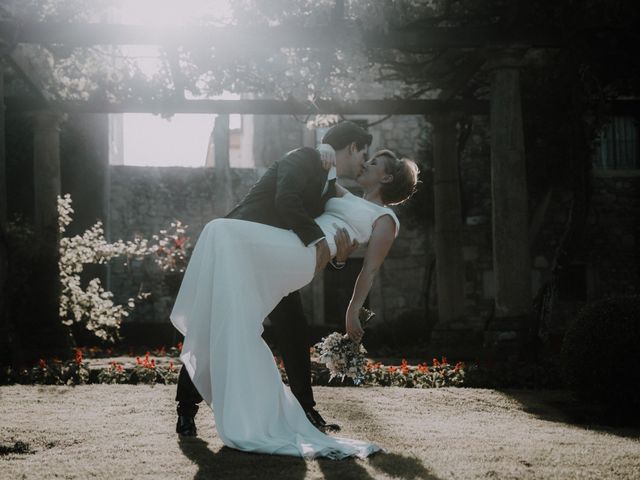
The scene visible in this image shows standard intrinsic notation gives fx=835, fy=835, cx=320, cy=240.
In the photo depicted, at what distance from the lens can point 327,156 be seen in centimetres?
483

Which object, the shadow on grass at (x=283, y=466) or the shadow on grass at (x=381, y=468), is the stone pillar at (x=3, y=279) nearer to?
the shadow on grass at (x=283, y=466)

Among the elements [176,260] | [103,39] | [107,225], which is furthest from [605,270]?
[103,39]

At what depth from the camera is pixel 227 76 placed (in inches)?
409

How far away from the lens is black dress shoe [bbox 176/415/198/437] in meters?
4.75

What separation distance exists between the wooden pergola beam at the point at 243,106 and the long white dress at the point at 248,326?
6162mm

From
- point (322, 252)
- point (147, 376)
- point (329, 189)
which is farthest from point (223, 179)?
point (322, 252)

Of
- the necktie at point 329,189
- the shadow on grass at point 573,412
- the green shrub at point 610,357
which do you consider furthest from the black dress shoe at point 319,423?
the green shrub at point 610,357

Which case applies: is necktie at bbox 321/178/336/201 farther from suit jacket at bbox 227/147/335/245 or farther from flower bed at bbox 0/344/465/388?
flower bed at bbox 0/344/465/388

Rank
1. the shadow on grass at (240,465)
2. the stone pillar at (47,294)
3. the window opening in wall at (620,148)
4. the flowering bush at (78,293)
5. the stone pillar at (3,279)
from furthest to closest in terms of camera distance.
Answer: the window opening in wall at (620,148) < the flowering bush at (78,293) < the stone pillar at (47,294) < the stone pillar at (3,279) < the shadow on grass at (240,465)

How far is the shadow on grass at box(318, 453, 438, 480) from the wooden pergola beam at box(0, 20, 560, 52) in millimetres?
5785

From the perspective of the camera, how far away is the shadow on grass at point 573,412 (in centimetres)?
571

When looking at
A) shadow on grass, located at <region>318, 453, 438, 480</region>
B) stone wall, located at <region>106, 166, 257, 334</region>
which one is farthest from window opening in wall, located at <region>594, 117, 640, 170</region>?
shadow on grass, located at <region>318, 453, 438, 480</region>

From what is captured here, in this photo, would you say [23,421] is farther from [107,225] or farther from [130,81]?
[107,225]

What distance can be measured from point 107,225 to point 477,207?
8204mm
